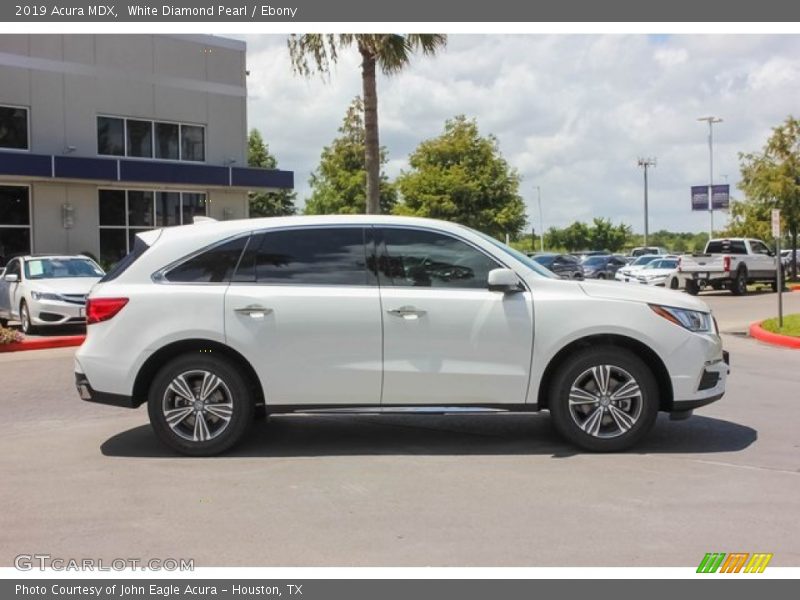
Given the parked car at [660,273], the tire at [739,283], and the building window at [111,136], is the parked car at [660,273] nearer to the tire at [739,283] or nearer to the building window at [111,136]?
the tire at [739,283]

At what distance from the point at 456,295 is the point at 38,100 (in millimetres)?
21149

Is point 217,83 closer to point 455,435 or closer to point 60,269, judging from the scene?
point 60,269

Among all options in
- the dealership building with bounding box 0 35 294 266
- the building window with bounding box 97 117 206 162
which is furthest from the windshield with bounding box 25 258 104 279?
the building window with bounding box 97 117 206 162

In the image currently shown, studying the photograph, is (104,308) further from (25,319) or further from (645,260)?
(645,260)

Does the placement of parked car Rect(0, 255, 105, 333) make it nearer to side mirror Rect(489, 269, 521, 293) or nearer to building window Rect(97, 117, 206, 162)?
building window Rect(97, 117, 206, 162)

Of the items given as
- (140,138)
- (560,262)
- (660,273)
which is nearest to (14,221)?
(140,138)

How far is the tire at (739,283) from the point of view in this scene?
28.9 m

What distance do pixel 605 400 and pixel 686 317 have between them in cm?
89

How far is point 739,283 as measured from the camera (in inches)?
1142

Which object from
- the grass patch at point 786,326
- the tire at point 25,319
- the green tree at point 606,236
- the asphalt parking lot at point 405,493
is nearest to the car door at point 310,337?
the asphalt parking lot at point 405,493

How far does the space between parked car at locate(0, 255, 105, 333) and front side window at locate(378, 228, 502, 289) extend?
10842mm

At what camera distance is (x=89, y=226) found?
2508 centimetres
